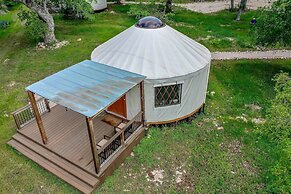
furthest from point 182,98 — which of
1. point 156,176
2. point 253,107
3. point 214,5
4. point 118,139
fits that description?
point 214,5

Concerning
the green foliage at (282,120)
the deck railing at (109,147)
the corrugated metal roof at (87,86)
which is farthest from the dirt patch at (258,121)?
the deck railing at (109,147)

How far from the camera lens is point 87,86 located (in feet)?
24.6

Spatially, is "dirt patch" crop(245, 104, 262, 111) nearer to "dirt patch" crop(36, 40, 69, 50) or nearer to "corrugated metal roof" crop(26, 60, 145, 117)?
"corrugated metal roof" crop(26, 60, 145, 117)

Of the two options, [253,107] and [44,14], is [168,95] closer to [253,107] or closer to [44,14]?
[253,107]

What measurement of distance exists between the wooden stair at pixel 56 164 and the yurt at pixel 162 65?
2675 mm

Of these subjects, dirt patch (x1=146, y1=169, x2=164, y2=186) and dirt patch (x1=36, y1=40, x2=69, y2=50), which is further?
dirt patch (x1=36, y1=40, x2=69, y2=50)

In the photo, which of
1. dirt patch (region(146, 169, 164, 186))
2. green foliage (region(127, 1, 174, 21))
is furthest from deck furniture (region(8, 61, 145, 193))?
green foliage (region(127, 1, 174, 21))

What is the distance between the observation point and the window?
8.74 meters

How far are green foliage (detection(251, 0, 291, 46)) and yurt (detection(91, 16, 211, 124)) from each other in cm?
397

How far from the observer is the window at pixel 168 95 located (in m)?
8.74

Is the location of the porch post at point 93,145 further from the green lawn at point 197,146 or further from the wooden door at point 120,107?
the wooden door at point 120,107

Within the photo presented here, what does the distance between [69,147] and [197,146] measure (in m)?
4.22

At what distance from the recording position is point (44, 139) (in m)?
8.30

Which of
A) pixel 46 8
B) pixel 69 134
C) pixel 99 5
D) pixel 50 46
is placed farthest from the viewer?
pixel 99 5
